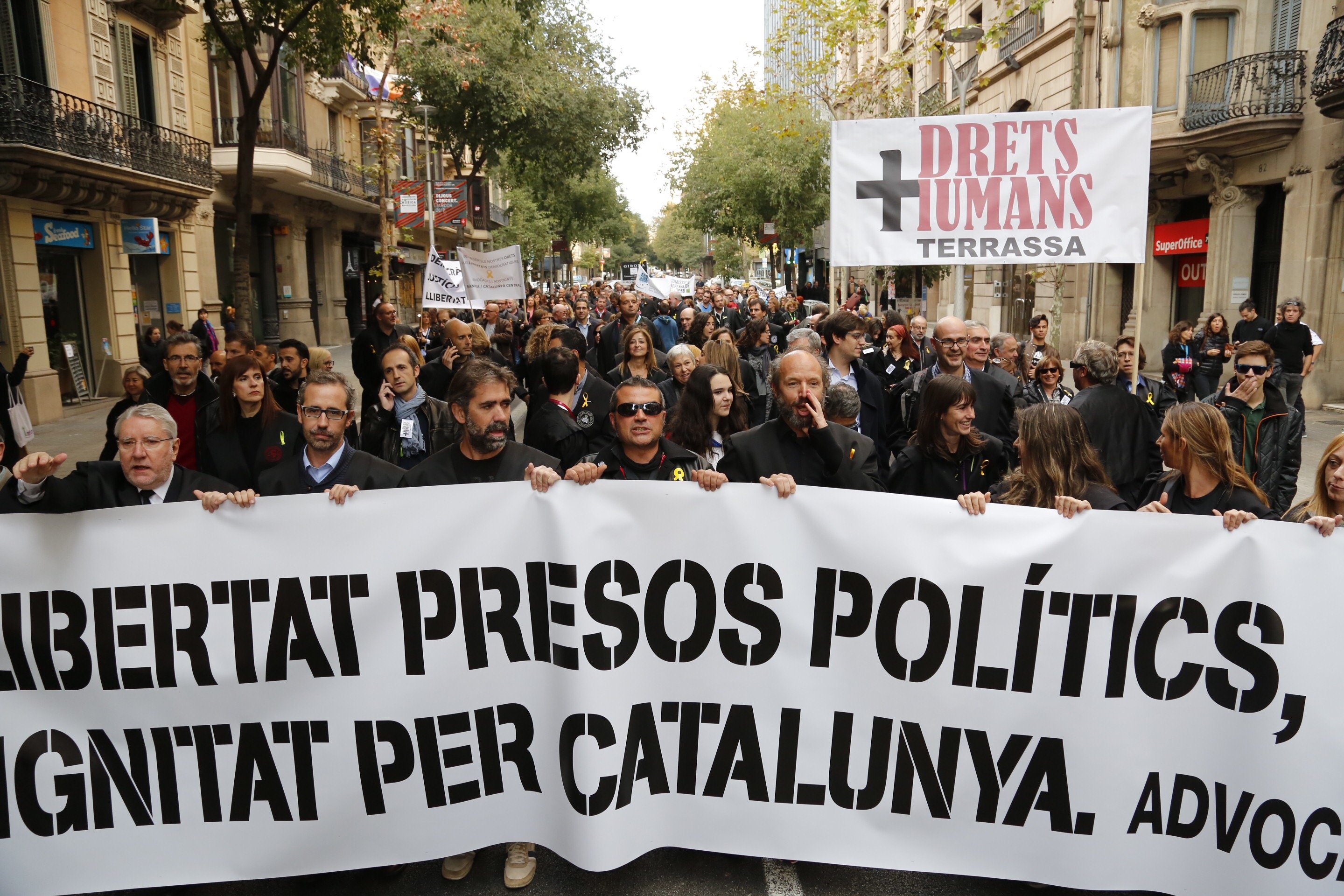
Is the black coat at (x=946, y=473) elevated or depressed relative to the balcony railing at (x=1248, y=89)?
depressed

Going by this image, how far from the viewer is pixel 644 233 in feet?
548

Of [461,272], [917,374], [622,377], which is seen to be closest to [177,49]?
[461,272]

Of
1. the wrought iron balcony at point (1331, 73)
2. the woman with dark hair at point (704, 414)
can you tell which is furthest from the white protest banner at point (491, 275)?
the wrought iron balcony at point (1331, 73)

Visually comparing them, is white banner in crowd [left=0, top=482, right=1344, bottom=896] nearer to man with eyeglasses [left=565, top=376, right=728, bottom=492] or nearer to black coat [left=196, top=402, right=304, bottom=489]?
man with eyeglasses [left=565, top=376, right=728, bottom=492]

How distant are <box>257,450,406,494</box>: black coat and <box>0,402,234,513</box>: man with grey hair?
0.35 metres

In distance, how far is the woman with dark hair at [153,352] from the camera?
1633 centimetres

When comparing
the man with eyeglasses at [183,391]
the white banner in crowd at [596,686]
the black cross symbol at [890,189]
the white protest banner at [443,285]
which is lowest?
the white banner in crowd at [596,686]

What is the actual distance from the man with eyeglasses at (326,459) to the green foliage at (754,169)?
28622 millimetres

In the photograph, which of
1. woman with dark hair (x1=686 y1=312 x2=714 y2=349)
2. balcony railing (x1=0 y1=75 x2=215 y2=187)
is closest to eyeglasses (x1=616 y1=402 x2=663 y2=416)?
woman with dark hair (x1=686 y1=312 x2=714 y2=349)

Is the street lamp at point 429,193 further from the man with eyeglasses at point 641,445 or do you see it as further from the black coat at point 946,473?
the black coat at point 946,473

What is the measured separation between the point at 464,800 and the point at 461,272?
10.9 m

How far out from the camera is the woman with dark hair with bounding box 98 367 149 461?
19.4ft

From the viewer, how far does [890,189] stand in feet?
22.0

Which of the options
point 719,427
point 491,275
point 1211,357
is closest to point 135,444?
point 719,427
